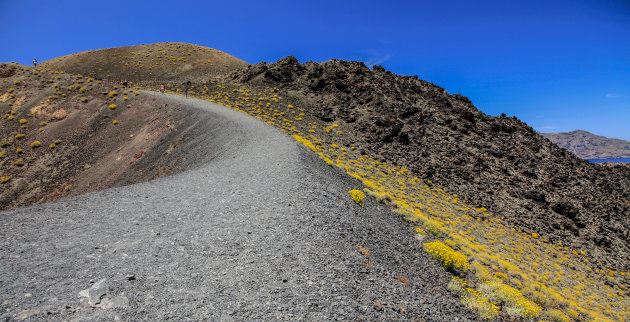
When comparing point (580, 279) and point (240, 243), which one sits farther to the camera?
point (580, 279)

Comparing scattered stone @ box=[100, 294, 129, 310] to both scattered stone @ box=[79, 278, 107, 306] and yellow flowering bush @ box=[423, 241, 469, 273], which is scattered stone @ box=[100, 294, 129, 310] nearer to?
scattered stone @ box=[79, 278, 107, 306]

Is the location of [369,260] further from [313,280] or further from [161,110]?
[161,110]

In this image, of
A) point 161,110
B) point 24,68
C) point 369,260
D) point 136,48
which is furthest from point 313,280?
point 136,48

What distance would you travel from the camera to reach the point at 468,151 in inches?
1481

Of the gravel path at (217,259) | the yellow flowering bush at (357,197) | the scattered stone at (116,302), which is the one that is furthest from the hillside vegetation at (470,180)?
the scattered stone at (116,302)

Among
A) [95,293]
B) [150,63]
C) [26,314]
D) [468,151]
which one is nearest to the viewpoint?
[26,314]

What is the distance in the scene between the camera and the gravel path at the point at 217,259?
22.0 ft

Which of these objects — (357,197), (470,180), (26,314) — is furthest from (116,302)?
(470,180)

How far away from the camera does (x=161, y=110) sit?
35.0 m

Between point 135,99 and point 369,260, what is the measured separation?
1650 inches

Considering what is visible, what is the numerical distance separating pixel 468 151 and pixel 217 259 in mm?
37741

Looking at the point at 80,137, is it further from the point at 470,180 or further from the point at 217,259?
the point at 470,180

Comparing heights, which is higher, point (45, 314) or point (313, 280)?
point (313, 280)

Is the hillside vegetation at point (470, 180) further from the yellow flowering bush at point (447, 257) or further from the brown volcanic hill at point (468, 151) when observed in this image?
the brown volcanic hill at point (468, 151)
